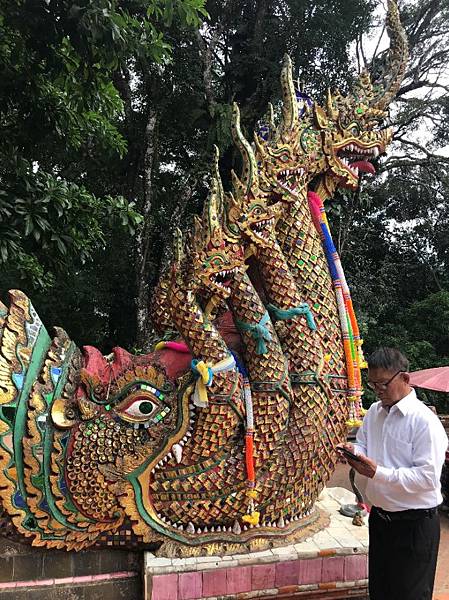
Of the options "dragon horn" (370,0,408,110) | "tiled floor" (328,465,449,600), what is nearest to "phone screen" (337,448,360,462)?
"tiled floor" (328,465,449,600)

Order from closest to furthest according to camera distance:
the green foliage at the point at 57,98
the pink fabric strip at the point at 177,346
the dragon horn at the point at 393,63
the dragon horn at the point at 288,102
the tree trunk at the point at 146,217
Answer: the pink fabric strip at the point at 177,346 < the dragon horn at the point at 288,102 < the green foliage at the point at 57,98 < the dragon horn at the point at 393,63 < the tree trunk at the point at 146,217

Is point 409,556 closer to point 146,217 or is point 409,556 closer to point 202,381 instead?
point 202,381

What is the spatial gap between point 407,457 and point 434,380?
18.2 feet

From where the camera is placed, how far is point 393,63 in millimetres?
4156

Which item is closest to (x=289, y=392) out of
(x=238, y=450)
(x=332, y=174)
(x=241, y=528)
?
(x=238, y=450)

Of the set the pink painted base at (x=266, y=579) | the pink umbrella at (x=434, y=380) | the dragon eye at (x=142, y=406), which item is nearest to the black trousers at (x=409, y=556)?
the pink painted base at (x=266, y=579)

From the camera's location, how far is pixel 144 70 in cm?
1044

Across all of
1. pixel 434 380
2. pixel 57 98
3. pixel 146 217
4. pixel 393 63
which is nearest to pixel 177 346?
pixel 393 63

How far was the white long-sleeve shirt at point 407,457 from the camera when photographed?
6.33 ft

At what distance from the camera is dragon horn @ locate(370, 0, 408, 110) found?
4059 millimetres

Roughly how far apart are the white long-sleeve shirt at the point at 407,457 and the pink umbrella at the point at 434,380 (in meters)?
5.11

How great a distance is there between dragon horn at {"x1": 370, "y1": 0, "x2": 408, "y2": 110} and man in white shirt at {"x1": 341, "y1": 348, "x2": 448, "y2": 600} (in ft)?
9.23

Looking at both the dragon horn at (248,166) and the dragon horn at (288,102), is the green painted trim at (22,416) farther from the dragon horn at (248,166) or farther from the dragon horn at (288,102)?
the dragon horn at (288,102)

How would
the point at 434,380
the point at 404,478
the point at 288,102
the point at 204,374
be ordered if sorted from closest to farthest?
the point at 404,478 < the point at 204,374 < the point at 288,102 < the point at 434,380
